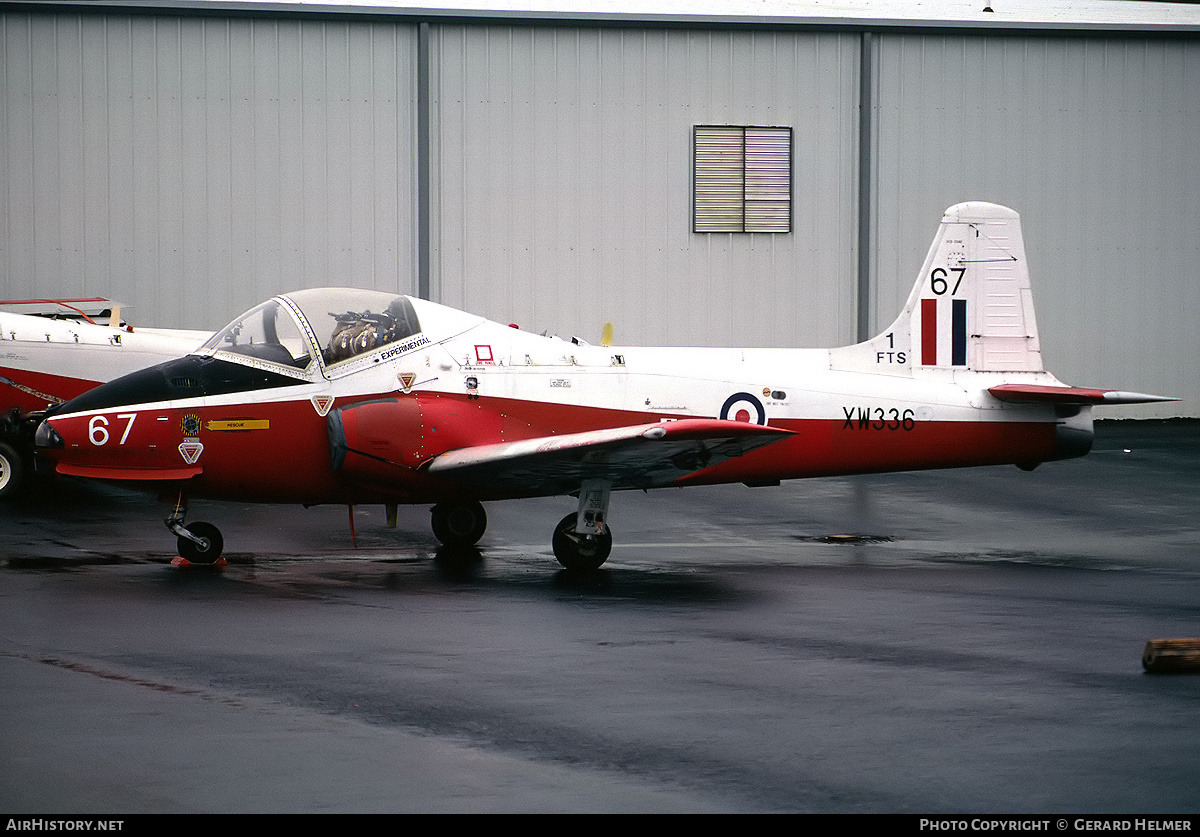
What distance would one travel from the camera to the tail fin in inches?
513

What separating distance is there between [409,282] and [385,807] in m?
18.7

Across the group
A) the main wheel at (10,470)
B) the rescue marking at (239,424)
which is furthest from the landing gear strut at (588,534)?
the main wheel at (10,470)

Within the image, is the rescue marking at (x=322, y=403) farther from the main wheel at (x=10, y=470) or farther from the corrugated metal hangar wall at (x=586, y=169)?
the corrugated metal hangar wall at (x=586, y=169)

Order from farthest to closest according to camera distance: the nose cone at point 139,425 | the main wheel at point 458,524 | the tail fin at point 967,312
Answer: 1. the tail fin at point 967,312
2. the main wheel at point 458,524
3. the nose cone at point 139,425

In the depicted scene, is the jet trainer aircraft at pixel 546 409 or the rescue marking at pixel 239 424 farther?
the rescue marking at pixel 239 424

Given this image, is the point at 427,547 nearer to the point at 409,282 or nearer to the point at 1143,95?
the point at 409,282

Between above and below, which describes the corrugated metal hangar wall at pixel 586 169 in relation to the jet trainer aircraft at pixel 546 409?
above

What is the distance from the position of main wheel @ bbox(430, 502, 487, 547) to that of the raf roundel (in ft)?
7.72

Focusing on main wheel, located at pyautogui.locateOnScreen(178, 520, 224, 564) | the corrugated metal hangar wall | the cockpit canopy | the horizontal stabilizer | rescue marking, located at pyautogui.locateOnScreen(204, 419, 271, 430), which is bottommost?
main wheel, located at pyautogui.locateOnScreen(178, 520, 224, 564)

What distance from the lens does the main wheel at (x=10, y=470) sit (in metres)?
15.7

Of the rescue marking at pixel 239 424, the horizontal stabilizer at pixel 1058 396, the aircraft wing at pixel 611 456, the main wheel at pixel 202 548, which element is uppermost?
the horizontal stabilizer at pixel 1058 396

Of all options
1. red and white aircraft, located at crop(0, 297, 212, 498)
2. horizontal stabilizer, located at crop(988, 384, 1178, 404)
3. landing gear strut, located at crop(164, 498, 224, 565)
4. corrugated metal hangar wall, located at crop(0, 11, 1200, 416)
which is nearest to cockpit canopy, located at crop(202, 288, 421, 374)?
landing gear strut, located at crop(164, 498, 224, 565)

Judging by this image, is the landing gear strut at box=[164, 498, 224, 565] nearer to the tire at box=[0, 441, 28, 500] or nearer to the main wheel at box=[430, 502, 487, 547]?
the main wheel at box=[430, 502, 487, 547]

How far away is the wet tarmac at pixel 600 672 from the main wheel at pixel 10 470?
4.37 feet
